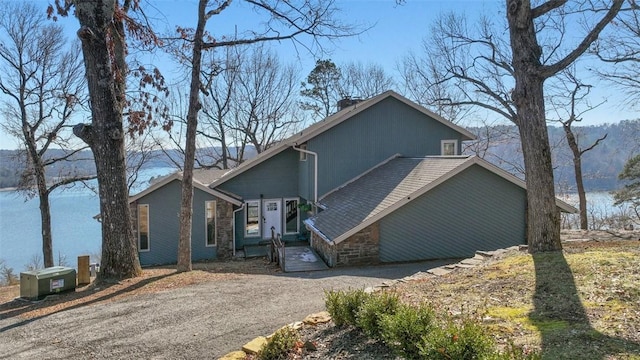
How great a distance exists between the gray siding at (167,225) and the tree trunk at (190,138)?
548 centimetres

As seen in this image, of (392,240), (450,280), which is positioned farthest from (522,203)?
(450,280)

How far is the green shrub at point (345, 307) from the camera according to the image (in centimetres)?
488

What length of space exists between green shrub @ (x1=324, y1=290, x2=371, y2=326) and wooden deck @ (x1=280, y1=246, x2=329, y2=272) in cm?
Result: 773

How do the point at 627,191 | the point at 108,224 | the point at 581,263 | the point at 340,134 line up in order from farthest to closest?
the point at 627,191 → the point at 340,134 → the point at 108,224 → the point at 581,263

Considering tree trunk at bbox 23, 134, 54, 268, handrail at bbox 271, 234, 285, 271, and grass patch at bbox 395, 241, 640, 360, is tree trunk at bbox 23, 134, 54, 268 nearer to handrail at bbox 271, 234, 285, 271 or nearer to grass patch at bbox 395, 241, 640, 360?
handrail at bbox 271, 234, 285, 271

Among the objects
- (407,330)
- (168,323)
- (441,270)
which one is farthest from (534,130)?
(168,323)

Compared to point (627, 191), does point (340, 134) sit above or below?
above

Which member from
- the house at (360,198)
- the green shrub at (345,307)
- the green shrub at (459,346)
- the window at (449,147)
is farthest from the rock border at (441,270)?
the window at (449,147)

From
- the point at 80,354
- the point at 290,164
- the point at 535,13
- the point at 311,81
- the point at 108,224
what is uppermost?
the point at 311,81

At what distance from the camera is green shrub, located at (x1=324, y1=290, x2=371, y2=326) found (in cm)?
488

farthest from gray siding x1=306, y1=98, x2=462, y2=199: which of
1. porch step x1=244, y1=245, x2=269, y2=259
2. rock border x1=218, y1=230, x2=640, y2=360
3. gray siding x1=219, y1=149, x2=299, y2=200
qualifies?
rock border x1=218, y1=230, x2=640, y2=360

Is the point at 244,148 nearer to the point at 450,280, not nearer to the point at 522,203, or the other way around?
the point at 522,203

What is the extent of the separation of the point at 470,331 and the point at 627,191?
27.4m

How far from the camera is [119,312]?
7562mm
